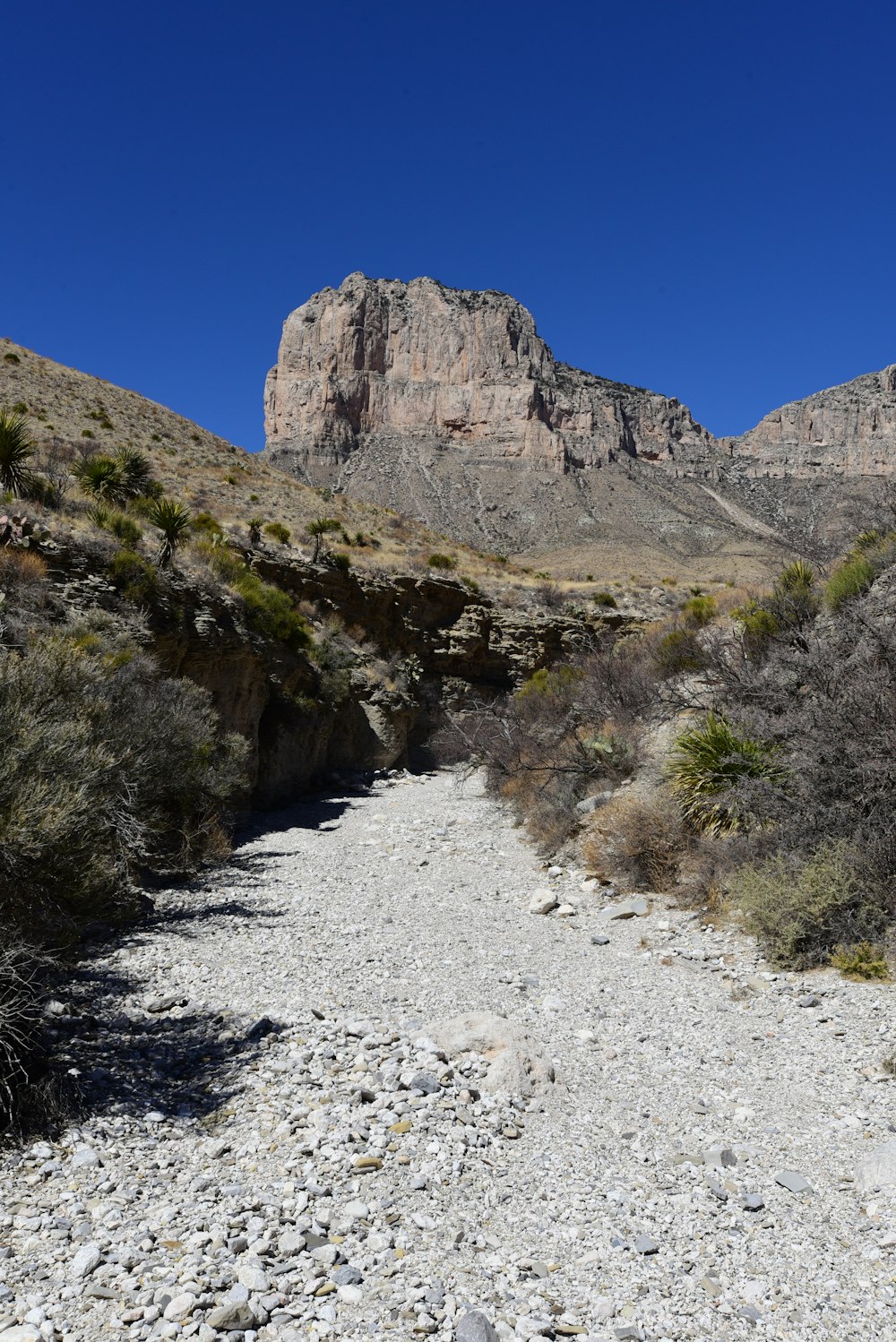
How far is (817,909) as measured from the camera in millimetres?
6293

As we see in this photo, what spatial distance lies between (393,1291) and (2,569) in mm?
10955

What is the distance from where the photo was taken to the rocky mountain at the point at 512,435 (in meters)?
68.9

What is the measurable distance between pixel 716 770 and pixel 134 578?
10084 mm

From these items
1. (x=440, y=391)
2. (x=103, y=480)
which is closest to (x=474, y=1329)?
(x=103, y=480)

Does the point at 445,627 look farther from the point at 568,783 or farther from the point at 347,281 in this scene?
the point at 347,281

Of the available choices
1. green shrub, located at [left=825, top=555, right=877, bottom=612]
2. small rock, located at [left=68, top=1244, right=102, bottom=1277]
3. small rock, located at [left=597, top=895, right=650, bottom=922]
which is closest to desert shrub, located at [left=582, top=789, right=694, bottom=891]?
small rock, located at [left=597, top=895, right=650, bottom=922]

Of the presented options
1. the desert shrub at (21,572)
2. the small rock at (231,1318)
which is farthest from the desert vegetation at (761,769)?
the desert shrub at (21,572)

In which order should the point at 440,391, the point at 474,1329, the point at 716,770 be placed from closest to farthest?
the point at 474,1329
the point at 716,770
the point at 440,391

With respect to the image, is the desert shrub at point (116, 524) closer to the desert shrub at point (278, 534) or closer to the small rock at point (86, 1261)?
the desert shrub at point (278, 534)

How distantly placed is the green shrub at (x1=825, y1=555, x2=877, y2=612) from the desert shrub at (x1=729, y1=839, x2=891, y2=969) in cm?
558

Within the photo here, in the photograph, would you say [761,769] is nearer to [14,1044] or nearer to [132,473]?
[14,1044]

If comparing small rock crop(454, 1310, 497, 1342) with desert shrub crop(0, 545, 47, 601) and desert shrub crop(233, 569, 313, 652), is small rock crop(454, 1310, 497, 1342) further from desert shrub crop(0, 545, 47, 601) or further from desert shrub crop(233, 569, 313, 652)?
desert shrub crop(233, 569, 313, 652)

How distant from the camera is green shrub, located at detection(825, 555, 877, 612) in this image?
11.1m

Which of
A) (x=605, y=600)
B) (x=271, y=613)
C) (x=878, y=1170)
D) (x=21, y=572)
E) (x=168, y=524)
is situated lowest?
(x=878, y=1170)
